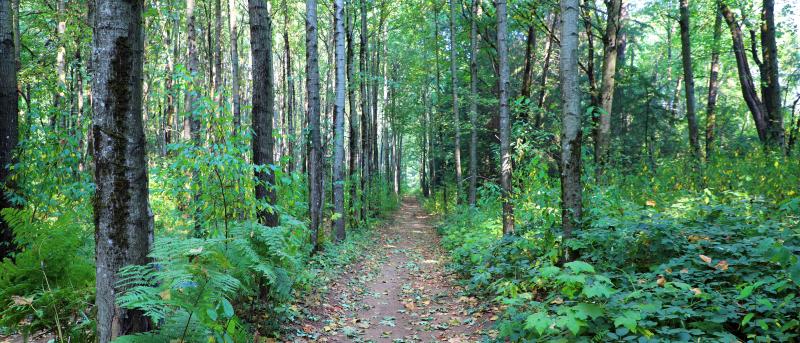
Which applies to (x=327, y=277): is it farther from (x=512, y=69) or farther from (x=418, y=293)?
(x=512, y=69)

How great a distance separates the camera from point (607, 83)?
30.9ft

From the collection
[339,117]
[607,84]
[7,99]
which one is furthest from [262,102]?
[607,84]

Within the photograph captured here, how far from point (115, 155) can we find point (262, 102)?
314 cm

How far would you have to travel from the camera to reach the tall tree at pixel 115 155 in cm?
254

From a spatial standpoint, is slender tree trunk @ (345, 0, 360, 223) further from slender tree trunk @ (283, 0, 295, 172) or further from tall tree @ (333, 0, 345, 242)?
tall tree @ (333, 0, 345, 242)

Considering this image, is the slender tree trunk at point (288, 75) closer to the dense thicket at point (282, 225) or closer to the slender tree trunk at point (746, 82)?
the dense thicket at point (282, 225)

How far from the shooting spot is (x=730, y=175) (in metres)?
8.10

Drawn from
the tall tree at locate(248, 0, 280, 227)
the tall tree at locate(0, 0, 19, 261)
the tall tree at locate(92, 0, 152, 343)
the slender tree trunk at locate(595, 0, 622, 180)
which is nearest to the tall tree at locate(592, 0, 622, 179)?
the slender tree trunk at locate(595, 0, 622, 180)

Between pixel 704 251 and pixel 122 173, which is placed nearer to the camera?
pixel 122 173

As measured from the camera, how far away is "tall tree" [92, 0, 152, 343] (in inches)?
100

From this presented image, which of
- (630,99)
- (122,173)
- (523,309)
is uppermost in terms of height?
(630,99)

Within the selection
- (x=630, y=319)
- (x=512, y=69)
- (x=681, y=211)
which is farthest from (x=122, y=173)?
(x=512, y=69)


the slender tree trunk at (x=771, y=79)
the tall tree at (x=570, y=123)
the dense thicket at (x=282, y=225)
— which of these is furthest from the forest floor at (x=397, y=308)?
the slender tree trunk at (x=771, y=79)

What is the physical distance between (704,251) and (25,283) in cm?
627
